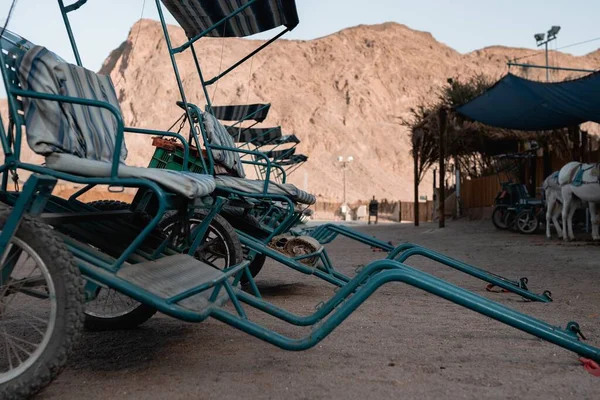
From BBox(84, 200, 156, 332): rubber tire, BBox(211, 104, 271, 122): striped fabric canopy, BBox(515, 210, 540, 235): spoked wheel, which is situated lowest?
BBox(84, 200, 156, 332): rubber tire

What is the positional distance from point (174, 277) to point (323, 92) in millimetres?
66515

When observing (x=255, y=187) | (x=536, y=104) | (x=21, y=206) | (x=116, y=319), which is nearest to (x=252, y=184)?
(x=255, y=187)

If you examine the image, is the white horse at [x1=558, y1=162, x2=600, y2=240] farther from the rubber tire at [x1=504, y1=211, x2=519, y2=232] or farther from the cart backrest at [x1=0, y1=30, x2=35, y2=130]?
the cart backrest at [x1=0, y1=30, x2=35, y2=130]

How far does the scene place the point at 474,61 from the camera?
86.7 metres

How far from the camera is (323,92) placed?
223 ft

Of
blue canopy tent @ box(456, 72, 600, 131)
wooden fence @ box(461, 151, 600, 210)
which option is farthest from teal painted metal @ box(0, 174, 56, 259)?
wooden fence @ box(461, 151, 600, 210)

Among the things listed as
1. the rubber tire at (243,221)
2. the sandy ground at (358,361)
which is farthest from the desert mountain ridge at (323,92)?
the sandy ground at (358,361)

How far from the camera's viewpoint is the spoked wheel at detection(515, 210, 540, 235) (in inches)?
554

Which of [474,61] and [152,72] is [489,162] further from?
[474,61]

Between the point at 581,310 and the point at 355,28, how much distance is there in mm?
83548

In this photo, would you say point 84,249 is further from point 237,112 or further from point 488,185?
point 488,185

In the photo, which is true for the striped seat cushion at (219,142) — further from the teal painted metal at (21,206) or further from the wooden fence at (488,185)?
the wooden fence at (488,185)

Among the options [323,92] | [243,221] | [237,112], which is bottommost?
[243,221]

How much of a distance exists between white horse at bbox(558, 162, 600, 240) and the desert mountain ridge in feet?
146
